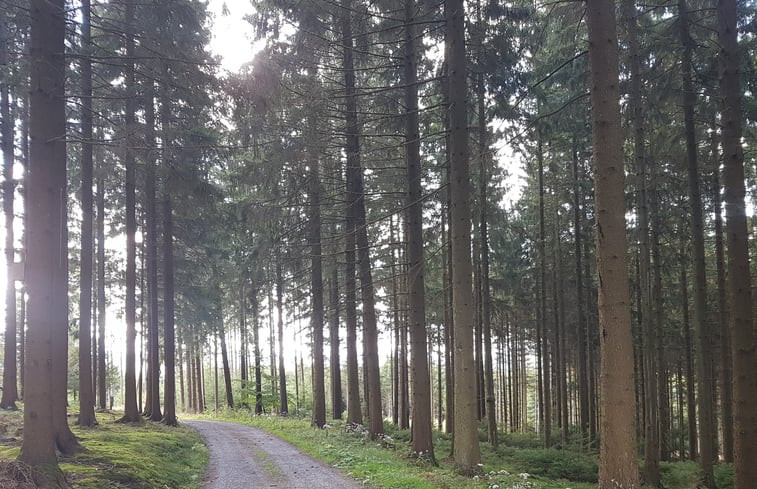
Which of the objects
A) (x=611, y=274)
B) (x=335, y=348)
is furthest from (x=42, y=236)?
(x=335, y=348)

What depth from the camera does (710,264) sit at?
20266 mm

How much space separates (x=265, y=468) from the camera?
36.3ft

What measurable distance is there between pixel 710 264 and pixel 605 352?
17650mm

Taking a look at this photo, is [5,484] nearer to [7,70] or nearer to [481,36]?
[7,70]

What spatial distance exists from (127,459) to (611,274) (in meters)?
8.99

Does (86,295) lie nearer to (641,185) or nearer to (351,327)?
(351,327)

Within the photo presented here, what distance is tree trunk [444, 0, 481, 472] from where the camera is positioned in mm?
9875

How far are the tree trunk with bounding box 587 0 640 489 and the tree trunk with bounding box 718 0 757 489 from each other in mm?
3129

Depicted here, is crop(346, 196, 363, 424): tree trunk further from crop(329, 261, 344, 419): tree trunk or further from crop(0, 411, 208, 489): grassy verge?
crop(0, 411, 208, 489): grassy verge

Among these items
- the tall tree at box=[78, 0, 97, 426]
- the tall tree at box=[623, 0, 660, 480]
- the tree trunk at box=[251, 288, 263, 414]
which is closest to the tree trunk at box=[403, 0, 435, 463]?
the tall tree at box=[623, 0, 660, 480]

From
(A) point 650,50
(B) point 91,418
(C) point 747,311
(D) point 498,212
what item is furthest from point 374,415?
(A) point 650,50

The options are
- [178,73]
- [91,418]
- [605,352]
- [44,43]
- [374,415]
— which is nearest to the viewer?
[605,352]

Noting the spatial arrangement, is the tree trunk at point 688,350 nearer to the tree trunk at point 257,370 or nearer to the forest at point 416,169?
the forest at point 416,169

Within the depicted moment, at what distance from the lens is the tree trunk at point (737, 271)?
7.81m
